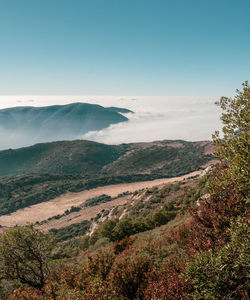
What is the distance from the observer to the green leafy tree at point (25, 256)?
17.5 meters

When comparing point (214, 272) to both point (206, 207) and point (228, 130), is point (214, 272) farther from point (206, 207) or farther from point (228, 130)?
point (228, 130)

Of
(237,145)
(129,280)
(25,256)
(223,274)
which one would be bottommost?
(25,256)

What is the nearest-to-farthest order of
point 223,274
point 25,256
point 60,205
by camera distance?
1. point 223,274
2. point 25,256
3. point 60,205

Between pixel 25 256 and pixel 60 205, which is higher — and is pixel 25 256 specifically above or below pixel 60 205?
above

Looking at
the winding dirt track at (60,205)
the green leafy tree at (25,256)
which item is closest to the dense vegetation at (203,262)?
the green leafy tree at (25,256)

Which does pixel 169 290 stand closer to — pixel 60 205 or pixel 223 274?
pixel 223 274

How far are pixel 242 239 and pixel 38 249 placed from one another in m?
17.6

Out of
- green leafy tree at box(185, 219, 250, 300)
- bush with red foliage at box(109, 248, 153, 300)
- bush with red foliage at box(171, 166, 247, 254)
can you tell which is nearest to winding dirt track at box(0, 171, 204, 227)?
bush with red foliage at box(171, 166, 247, 254)

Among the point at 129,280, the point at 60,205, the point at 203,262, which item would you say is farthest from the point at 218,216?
the point at 60,205

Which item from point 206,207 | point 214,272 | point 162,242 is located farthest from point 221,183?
point 162,242

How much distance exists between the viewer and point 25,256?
1844cm

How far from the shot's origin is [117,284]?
26.9ft

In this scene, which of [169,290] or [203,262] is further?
[203,262]

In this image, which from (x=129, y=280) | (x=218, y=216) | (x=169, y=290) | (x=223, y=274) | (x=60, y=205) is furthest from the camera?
(x=60, y=205)
